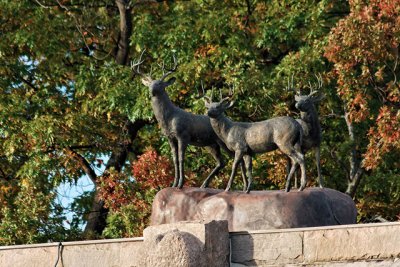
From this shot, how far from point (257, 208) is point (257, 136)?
3.22 feet

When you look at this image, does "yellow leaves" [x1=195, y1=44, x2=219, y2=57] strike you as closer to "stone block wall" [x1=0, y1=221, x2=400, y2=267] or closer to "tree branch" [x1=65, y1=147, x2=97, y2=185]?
"tree branch" [x1=65, y1=147, x2=97, y2=185]

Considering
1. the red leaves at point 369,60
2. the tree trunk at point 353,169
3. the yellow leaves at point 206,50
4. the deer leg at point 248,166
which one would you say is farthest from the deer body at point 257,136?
the yellow leaves at point 206,50

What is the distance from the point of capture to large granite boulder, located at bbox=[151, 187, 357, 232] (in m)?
15.6

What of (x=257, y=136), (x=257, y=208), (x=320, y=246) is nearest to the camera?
(x=320, y=246)

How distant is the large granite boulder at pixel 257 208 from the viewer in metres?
15.6

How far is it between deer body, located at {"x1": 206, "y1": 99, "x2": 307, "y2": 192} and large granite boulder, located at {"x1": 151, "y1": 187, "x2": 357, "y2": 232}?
0.30 metres

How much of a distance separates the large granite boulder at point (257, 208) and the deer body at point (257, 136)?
11.9 inches

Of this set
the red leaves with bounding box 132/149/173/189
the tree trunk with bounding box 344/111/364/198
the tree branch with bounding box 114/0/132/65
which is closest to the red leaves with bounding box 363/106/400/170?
the tree trunk with bounding box 344/111/364/198

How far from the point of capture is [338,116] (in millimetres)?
23031

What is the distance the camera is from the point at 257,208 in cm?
1565

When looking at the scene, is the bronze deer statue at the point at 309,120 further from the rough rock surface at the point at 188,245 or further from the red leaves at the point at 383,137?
the red leaves at the point at 383,137

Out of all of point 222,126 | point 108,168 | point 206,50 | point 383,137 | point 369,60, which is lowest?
point 222,126

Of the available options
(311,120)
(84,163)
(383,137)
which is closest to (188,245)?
(311,120)

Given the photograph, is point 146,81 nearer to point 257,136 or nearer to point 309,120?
point 257,136
